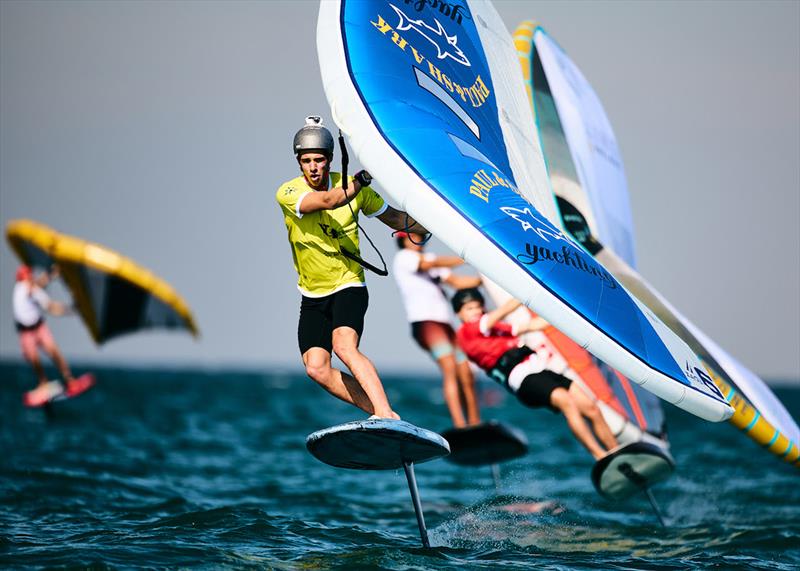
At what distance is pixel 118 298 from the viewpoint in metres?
20.3

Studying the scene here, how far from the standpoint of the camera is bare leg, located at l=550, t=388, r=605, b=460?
10.5m

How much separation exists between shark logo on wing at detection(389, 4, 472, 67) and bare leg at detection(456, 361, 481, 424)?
3.73 m

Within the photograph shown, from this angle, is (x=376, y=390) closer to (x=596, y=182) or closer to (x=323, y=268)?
(x=323, y=268)

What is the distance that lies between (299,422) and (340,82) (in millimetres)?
24430

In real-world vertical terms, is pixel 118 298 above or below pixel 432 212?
above

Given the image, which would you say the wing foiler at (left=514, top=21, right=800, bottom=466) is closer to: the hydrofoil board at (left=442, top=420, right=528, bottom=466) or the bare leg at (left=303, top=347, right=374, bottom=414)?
the hydrofoil board at (left=442, top=420, right=528, bottom=466)

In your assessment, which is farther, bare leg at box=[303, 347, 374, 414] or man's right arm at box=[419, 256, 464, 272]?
man's right arm at box=[419, 256, 464, 272]

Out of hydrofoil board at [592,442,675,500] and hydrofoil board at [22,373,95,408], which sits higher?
hydrofoil board at [22,373,95,408]

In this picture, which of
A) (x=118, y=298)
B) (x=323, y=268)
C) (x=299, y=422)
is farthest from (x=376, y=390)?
(x=299, y=422)

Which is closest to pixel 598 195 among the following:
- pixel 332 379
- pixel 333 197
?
pixel 332 379

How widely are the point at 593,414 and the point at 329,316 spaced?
12.4ft

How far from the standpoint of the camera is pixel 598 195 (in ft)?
41.8

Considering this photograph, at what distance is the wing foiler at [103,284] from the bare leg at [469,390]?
897cm

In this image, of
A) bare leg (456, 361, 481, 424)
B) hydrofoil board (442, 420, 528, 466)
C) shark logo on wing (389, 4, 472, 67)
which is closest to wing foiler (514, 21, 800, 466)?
bare leg (456, 361, 481, 424)
